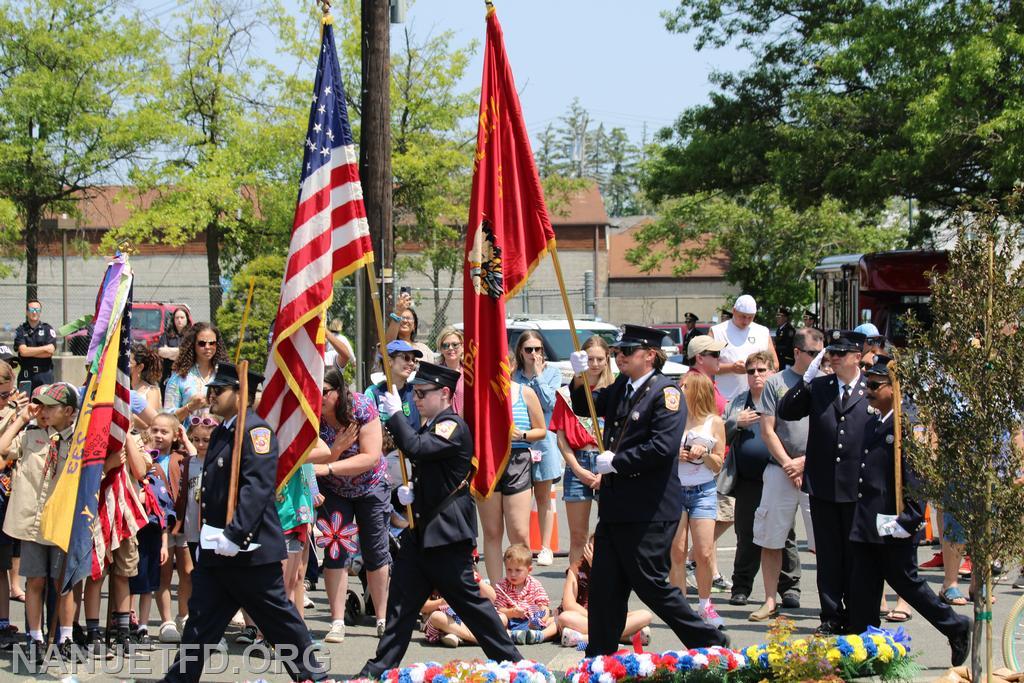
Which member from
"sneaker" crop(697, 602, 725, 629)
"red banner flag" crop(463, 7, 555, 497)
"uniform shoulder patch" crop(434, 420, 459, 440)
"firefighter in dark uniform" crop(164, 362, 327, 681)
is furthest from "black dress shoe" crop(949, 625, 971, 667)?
"firefighter in dark uniform" crop(164, 362, 327, 681)

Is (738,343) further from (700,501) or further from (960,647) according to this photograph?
(960,647)

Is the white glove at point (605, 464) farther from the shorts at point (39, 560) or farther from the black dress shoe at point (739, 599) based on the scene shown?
the shorts at point (39, 560)

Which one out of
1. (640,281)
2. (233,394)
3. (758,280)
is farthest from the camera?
(640,281)

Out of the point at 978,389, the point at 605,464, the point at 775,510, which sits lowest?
the point at 775,510

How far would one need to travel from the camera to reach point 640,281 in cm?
5994

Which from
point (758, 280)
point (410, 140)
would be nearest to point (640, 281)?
point (758, 280)

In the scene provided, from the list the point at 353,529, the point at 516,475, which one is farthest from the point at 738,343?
the point at 353,529

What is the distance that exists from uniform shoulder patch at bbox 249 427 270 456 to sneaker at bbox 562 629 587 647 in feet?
8.50

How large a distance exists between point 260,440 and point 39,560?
202 cm

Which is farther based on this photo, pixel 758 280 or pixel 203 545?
pixel 758 280

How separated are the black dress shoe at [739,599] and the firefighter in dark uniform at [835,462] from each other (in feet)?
4.29

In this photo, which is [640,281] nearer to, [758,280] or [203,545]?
[758,280]

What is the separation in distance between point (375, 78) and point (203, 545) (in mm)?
6126

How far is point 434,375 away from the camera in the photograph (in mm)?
6930
